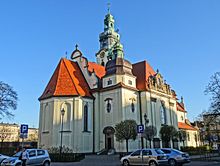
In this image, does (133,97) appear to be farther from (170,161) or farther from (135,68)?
(170,161)

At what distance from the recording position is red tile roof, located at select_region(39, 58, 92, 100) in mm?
39375

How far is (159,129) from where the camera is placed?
4359 centimetres

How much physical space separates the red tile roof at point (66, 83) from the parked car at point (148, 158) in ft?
65.6

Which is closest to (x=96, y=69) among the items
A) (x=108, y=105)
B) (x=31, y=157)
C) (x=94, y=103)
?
(x=94, y=103)

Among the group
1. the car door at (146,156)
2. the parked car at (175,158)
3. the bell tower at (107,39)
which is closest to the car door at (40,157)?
the car door at (146,156)

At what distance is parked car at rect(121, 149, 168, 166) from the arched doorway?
17.7m

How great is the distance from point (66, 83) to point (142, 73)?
1373cm

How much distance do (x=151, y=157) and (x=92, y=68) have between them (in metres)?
28.8

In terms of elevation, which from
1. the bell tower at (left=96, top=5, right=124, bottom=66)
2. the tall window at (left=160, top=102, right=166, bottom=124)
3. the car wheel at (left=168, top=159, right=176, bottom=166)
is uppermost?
the bell tower at (left=96, top=5, right=124, bottom=66)

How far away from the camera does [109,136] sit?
1547 inches

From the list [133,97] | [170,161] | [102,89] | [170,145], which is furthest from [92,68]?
[170,161]

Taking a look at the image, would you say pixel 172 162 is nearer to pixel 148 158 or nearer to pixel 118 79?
pixel 148 158

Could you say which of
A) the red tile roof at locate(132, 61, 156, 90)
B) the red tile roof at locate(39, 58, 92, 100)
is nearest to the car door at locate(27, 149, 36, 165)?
the red tile roof at locate(39, 58, 92, 100)

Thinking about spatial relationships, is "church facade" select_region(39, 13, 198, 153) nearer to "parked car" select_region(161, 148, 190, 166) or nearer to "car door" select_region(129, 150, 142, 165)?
"car door" select_region(129, 150, 142, 165)
